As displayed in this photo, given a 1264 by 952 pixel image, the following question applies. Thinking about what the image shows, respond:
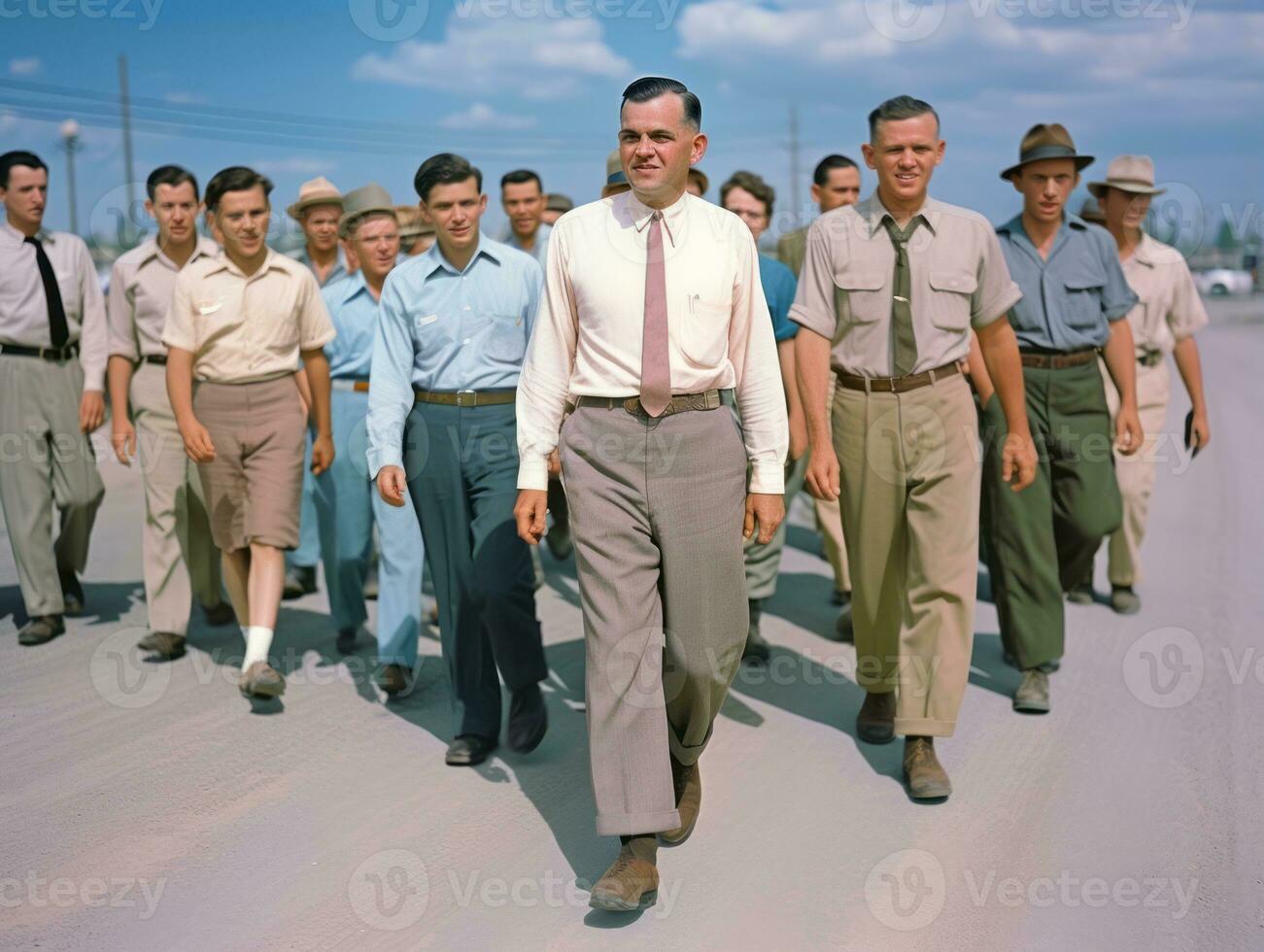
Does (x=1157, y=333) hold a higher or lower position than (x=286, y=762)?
higher

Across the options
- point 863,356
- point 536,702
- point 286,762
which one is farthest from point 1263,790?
point 286,762

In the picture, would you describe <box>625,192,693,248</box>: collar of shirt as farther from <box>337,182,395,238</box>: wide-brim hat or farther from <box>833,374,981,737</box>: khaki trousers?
<box>337,182,395,238</box>: wide-brim hat

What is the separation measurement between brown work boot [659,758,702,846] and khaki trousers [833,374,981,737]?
95cm

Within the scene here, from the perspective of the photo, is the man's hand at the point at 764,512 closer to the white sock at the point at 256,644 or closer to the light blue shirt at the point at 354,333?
the white sock at the point at 256,644

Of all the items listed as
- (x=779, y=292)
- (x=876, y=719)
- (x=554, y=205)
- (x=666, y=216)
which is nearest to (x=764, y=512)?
(x=666, y=216)

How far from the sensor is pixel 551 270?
441 cm

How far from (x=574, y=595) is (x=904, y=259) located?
3.91 m

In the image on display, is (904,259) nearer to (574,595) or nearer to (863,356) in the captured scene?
(863,356)

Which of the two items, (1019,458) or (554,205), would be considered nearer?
(1019,458)

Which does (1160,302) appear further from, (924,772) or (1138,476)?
(924,772)

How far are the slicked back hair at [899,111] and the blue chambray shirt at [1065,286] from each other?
4.58ft

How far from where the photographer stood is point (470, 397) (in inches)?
216

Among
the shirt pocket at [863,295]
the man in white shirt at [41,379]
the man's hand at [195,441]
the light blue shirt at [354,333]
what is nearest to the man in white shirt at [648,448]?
the shirt pocket at [863,295]

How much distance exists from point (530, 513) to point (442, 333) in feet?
4.24
